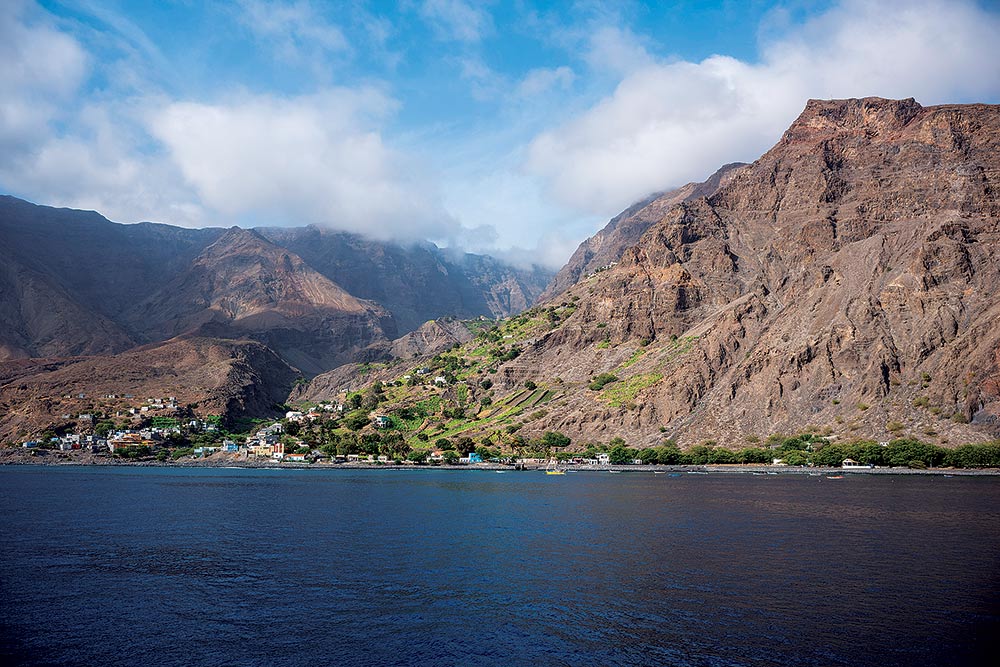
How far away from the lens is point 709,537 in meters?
62.0

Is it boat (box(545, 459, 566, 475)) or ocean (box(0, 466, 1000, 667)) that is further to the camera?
boat (box(545, 459, 566, 475))

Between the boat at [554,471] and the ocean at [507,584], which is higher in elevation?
the ocean at [507,584]

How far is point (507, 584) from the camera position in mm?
45188

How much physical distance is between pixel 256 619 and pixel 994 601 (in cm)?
3992

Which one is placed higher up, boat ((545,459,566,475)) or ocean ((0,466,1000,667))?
ocean ((0,466,1000,667))

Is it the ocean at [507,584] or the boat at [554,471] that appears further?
the boat at [554,471]

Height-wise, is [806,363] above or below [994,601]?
above

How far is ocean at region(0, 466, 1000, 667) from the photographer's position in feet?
107

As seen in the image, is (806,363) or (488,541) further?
(806,363)

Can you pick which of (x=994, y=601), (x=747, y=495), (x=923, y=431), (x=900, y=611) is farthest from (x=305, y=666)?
(x=923, y=431)

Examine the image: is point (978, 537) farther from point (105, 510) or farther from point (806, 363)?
point (806, 363)

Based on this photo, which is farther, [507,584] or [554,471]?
[554,471]

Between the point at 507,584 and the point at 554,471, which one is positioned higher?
the point at 507,584

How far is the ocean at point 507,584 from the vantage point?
32.6m
